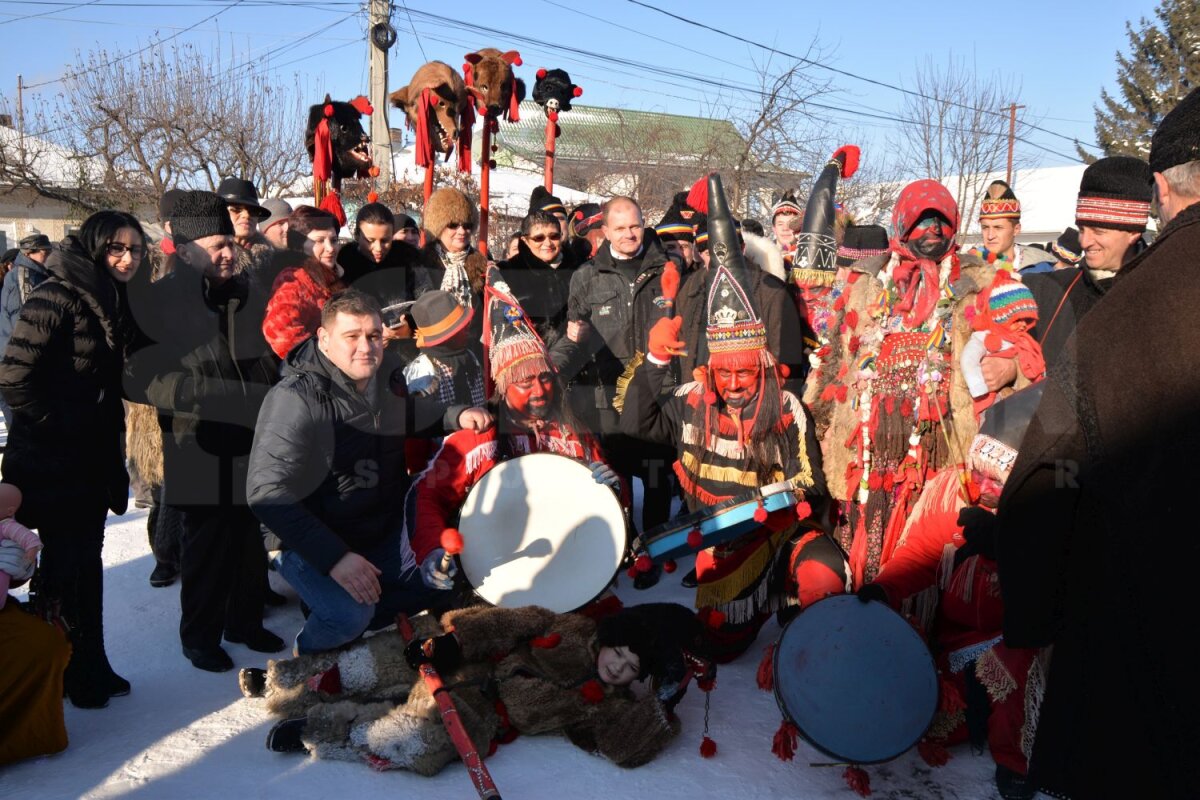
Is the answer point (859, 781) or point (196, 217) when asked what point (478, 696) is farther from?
point (196, 217)

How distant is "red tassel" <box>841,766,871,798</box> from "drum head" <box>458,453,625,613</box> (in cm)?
112

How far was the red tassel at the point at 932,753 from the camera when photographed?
9.75ft

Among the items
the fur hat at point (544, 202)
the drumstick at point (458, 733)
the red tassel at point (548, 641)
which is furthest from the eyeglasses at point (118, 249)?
the fur hat at point (544, 202)

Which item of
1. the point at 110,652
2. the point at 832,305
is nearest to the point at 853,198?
the point at 832,305

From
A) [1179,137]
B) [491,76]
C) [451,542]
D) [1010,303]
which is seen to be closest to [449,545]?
[451,542]

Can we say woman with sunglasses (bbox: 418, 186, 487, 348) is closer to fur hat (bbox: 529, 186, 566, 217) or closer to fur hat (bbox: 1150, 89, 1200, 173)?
fur hat (bbox: 529, 186, 566, 217)

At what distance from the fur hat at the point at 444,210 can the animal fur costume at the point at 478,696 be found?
7.58ft

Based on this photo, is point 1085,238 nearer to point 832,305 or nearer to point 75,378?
point 832,305

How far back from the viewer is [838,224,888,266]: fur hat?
5434 mm

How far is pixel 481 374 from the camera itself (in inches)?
165

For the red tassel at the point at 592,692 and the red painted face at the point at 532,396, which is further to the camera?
the red painted face at the point at 532,396

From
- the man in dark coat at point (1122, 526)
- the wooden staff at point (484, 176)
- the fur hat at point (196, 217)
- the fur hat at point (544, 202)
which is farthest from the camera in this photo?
the fur hat at point (544, 202)

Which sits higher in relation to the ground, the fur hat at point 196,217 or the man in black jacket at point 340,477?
the fur hat at point 196,217

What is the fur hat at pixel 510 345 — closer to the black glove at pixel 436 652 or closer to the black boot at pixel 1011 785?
the black glove at pixel 436 652
